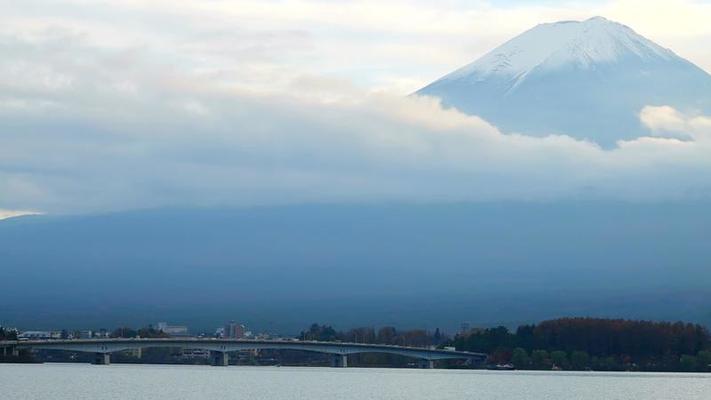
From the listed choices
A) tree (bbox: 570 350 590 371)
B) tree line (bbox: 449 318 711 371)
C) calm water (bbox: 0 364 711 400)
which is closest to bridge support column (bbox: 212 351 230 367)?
tree line (bbox: 449 318 711 371)

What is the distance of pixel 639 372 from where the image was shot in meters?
172

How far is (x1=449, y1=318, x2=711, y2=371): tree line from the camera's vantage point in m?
177

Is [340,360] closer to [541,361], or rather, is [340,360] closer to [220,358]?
[220,358]

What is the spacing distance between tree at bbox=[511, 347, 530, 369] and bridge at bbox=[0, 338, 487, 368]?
5288mm

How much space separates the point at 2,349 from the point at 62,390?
7973 cm

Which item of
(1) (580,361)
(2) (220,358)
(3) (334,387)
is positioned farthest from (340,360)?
(3) (334,387)

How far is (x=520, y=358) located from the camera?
182m

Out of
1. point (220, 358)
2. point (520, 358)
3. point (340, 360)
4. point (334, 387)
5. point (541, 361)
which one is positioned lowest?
Answer: point (334, 387)

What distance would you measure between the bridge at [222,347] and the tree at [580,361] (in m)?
12.6

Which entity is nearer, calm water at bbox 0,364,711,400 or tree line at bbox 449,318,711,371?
calm water at bbox 0,364,711,400

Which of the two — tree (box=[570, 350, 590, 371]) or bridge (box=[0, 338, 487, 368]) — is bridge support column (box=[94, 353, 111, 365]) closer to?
bridge (box=[0, 338, 487, 368])

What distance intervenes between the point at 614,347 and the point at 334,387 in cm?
6905

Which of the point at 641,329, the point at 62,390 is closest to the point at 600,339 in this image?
the point at 641,329

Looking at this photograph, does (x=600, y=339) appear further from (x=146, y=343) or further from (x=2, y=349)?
(x=2, y=349)
